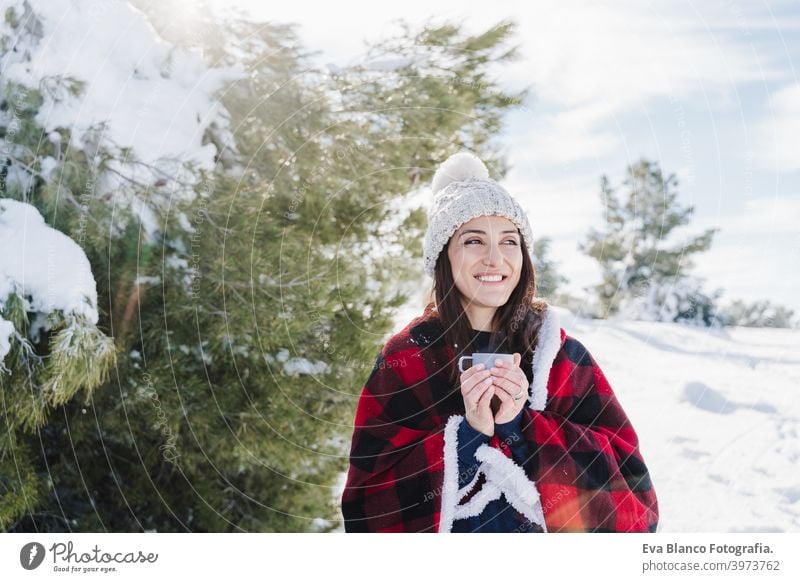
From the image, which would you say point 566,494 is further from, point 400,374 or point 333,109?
point 333,109

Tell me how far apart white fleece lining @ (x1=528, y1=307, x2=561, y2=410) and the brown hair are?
0.5 inches

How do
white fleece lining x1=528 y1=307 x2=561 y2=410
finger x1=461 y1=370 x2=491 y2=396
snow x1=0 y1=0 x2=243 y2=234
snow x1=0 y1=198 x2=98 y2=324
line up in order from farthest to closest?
snow x1=0 y1=0 x2=243 y2=234 → snow x1=0 y1=198 x2=98 y2=324 → white fleece lining x1=528 y1=307 x2=561 y2=410 → finger x1=461 y1=370 x2=491 y2=396

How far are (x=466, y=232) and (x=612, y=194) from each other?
18.7 inches

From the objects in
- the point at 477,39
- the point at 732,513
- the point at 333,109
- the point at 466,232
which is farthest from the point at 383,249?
the point at 732,513

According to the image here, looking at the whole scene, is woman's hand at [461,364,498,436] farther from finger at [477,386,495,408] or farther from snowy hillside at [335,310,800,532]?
snowy hillside at [335,310,800,532]

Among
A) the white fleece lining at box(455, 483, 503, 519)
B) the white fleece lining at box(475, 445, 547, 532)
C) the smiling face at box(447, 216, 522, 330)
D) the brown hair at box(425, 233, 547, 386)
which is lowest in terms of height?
the white fleece lining at box(455, 483, 503, 519)

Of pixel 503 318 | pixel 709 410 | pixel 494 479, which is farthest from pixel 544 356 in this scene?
pixel 709 410

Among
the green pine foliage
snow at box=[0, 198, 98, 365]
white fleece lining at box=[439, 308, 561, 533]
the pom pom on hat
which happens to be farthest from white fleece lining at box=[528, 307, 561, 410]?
snow at box=[0, 198, 98, 365]

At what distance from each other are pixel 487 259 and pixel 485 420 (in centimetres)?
23

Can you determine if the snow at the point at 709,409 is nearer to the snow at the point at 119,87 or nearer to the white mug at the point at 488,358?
the white mug at the point at 488,358

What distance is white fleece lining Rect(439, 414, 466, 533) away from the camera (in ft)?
3.10

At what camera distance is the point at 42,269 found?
1.17m

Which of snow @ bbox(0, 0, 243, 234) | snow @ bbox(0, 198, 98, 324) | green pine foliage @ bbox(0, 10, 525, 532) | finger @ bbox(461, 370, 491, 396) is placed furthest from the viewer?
green pine foliage @ bbox(0, 10, 525, 532)
